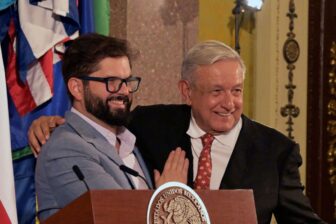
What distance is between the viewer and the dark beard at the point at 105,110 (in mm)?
2596

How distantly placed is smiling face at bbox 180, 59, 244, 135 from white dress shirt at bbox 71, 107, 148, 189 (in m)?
0.35

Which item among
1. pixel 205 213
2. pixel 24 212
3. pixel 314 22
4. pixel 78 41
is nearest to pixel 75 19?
pixel 78 41

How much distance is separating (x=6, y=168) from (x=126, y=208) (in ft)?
4.20

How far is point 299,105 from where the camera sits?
5488 millimetres

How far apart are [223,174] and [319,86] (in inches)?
112

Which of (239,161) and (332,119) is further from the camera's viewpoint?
(332,119)

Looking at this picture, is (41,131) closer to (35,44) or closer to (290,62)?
(35,44)

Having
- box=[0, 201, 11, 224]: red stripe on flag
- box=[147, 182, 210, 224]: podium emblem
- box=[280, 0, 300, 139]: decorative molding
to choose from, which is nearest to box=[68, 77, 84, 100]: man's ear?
box=[0, 201, 11, 224]: red stripe on flag

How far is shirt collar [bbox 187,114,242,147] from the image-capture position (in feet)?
9.80

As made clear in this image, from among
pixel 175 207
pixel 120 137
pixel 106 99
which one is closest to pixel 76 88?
pixel 106 99

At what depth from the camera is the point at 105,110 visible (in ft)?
8.51

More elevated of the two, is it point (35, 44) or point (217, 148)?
point (35, 44)

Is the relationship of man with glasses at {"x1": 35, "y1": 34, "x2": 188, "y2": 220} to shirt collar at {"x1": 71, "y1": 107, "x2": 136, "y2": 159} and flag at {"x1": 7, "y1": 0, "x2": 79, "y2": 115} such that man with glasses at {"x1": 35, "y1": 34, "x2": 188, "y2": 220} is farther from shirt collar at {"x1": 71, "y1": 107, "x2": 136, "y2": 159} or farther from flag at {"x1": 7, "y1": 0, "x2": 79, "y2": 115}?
flag at {"x1": 7, "y1": 0, "x2": 79, "y2": 115}

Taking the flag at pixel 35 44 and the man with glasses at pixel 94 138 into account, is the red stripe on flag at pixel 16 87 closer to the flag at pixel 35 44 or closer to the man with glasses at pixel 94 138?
the flag at pixel 35 44
